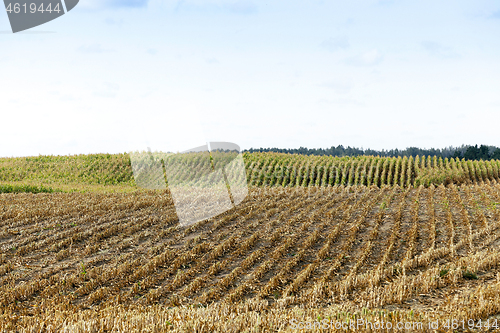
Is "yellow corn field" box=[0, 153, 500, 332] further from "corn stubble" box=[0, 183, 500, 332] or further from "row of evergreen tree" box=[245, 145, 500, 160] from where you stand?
"row of evergreen tree" box=[245, 145, 500, 160]

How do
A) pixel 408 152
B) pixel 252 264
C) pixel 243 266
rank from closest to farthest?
pixel 243 266
pixel 252 264
pixel 408 152

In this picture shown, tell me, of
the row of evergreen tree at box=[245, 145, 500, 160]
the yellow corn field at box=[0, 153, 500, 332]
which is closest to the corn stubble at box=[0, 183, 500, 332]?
the yellow corn field at box=[0, 153, 500, 332]

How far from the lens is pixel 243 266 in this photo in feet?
31.6

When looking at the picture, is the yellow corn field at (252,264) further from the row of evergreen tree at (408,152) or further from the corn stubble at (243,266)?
the row of evergreen tree at (408,152)

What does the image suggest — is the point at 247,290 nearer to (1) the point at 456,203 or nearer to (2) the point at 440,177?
(1) the point at 456,203

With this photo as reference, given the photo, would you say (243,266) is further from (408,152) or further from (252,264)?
(408,152)

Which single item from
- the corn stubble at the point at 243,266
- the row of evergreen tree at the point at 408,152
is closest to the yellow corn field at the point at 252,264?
the corn stubble at the point at 243,266

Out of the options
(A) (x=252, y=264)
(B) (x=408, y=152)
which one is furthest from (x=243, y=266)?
(B) (x=408, y=152)

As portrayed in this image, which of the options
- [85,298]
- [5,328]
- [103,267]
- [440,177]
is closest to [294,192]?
[440,177]

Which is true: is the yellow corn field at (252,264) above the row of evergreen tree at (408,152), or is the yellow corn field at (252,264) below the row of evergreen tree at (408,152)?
above

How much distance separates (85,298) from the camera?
8.05 meters

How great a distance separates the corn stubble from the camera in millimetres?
6273

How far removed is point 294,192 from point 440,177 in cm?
1277

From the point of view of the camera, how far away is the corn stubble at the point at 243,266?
627 cm
